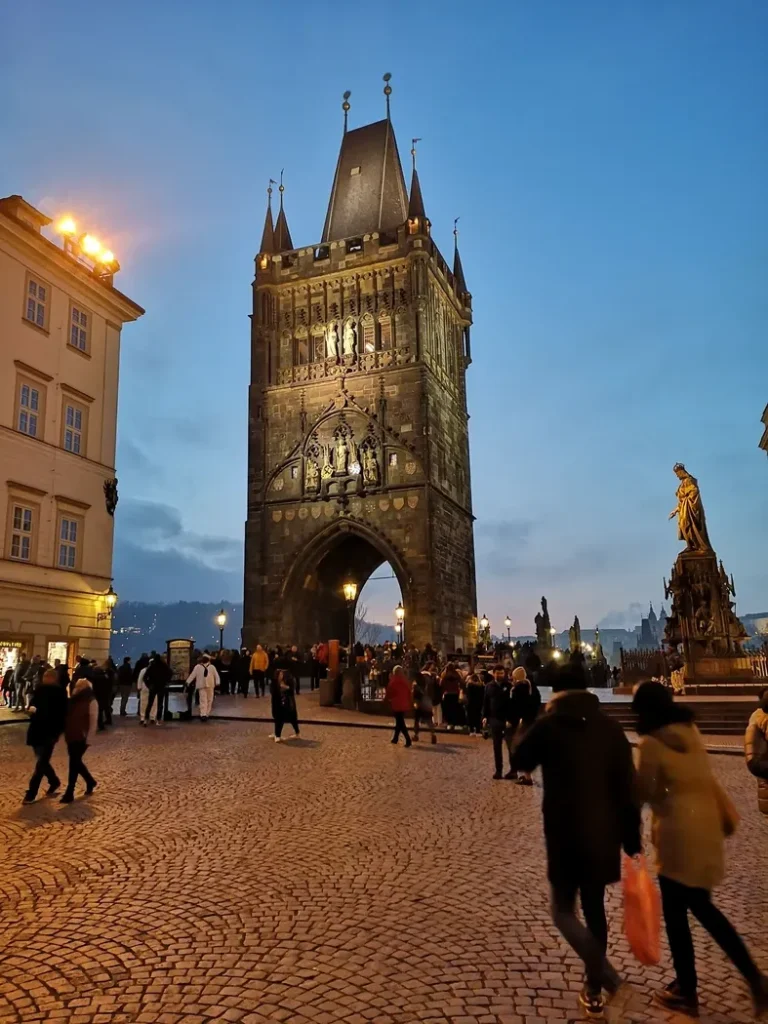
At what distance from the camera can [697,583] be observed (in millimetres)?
20094

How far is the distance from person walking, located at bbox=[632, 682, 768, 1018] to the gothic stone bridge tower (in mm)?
30942

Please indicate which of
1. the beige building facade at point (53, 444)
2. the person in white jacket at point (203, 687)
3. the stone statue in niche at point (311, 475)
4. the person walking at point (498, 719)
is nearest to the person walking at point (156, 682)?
the person in white jacket at point (203, 687)

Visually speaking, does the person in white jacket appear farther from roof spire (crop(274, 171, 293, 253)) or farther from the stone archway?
roof spire (crop(274, 171, 293, 253))

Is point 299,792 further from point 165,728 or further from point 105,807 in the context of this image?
point 165,728

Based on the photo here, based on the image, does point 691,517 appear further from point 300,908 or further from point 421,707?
point 300,908

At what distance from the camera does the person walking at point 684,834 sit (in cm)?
348

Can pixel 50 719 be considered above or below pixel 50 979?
above

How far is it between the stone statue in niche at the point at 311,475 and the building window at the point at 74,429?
50.8 ft

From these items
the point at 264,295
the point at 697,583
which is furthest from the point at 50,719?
the point at 264,295

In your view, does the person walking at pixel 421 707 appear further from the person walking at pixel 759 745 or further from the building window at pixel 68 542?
the building window at pixel 68 542

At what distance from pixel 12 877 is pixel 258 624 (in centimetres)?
3150

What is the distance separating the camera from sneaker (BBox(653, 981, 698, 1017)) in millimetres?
3582

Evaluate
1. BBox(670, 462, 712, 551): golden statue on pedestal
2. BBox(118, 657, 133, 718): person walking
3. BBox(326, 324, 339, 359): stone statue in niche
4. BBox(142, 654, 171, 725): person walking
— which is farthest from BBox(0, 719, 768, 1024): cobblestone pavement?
BBox(326, 324, 339, 359): stone statue in niche

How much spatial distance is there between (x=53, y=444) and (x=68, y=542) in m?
2.98
